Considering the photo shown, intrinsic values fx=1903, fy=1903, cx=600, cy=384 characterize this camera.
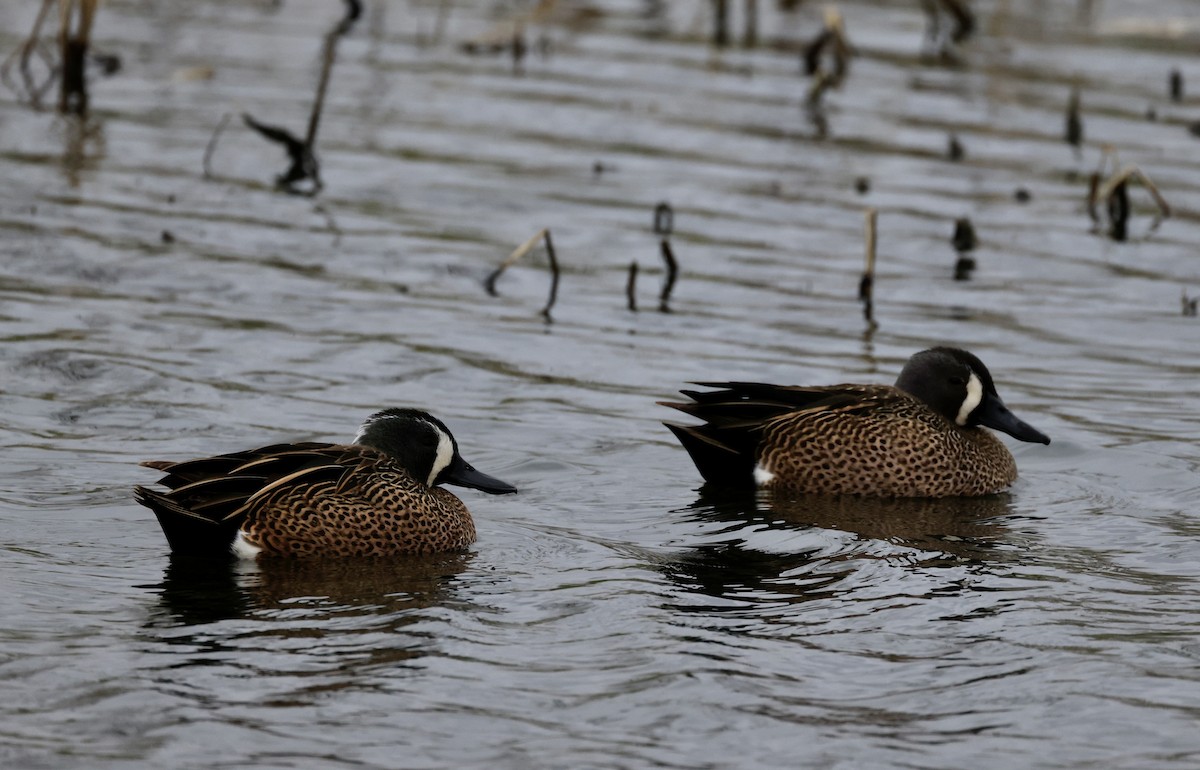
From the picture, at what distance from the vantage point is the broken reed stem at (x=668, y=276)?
1216cm

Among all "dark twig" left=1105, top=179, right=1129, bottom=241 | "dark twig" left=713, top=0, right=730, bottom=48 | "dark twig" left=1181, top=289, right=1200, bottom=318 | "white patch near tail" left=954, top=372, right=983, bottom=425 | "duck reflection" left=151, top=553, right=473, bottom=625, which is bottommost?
"duck reflection" left=151, top=553, right=473, bottom=625

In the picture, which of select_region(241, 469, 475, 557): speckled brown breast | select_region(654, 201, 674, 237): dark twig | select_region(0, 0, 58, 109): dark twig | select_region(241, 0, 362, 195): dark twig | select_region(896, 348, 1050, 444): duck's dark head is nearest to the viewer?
select_region(241, 469, 475, 557): speckled brown breast

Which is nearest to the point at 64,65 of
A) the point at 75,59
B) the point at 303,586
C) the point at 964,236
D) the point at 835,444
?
the point at 75,59

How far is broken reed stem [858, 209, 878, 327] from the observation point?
11.6 meters

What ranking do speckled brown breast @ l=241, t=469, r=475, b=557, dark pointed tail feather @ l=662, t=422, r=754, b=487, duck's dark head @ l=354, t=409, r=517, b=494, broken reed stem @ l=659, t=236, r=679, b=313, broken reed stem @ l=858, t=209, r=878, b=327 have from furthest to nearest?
broken reed stem @ l=659, t=236, r=679, b=313
broken reed stem @ l=858, t=209, r=878, b=327
dark pointed tail feather @ l=662, t=422, r=754, b=487
duck's dark head @ l=354, t=409, r=517, b=494
speckled brown breast @ l=241, t=469, r=475, b=557

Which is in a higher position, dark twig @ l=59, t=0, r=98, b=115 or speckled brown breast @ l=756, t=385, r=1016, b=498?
dark twig @ l=59, t=0, r=98, b=115

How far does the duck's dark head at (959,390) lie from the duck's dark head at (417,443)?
2399mm

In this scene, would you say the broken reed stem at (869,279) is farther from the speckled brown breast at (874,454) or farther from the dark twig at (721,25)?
the dark twig at (721,25)

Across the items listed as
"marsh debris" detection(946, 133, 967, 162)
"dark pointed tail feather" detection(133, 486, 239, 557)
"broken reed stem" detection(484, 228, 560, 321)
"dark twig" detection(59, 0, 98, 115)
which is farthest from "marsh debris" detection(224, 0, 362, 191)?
"dark pointed tail feather" detection(133, 486, 239, 557)

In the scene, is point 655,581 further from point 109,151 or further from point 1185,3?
point 1185,3

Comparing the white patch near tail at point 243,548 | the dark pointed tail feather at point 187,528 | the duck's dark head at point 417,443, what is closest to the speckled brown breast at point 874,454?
the duck's dark head at point 417,443

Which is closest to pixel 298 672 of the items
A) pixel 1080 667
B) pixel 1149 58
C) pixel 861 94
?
pixel 1080 667

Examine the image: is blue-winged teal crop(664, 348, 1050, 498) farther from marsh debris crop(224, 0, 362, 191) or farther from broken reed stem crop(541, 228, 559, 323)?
marsh debris crop(224, 0, 362, 191)

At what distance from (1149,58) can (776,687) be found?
52.3 feet
